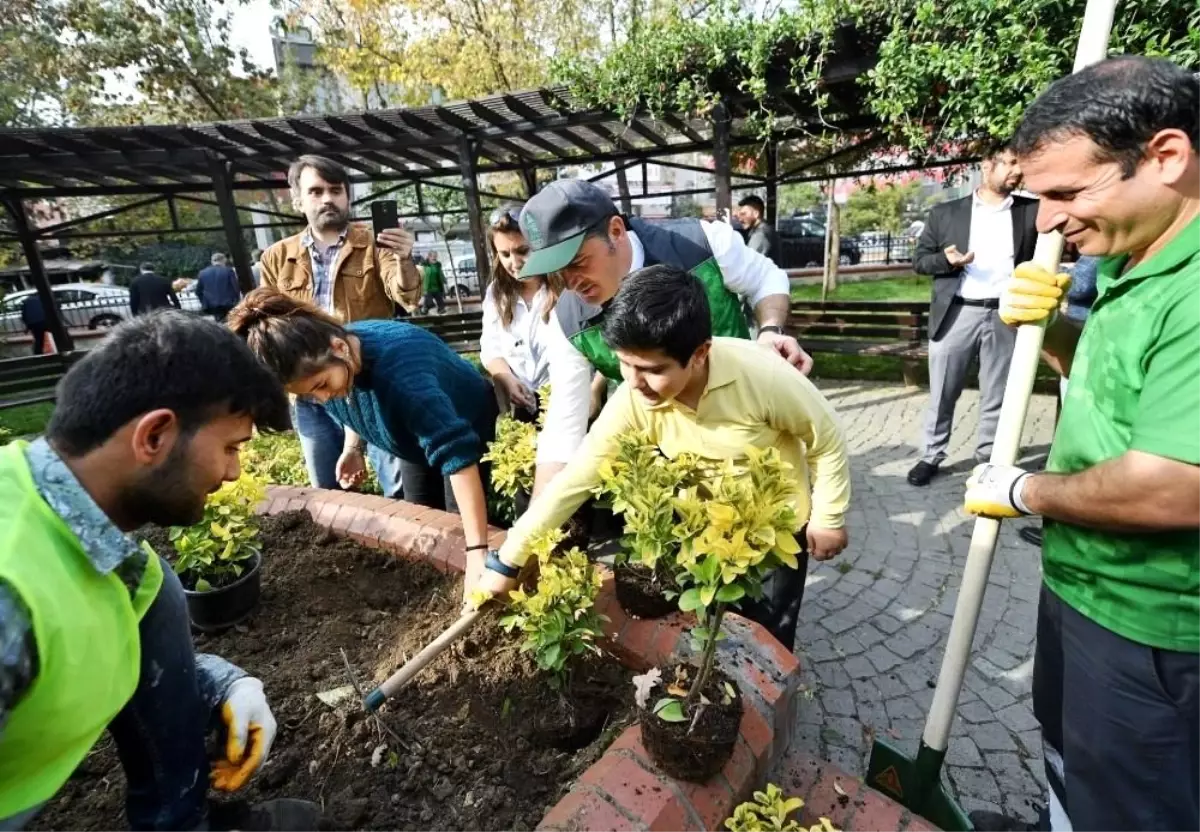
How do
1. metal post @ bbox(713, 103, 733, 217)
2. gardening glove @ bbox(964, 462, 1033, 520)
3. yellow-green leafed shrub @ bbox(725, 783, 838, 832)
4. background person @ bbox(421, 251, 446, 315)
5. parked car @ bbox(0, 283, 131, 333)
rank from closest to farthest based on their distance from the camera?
yellow-green leafed shrub @ bbox(725, 783, 838, 832)
gardening glove @ bbox(964, 462, 1033, 520)
metal post @ bbox(713, 103, 733, 217)
background person @ bbox(421, 251, 446, 315)
parked car @ bbox(0, 283, 131, 333)

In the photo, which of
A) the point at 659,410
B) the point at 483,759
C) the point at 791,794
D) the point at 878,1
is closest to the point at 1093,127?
the point at 659,410

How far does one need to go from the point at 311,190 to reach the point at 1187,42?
4995mm

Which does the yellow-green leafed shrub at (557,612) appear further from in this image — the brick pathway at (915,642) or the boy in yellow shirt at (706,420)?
the brick pathway at (915,642)

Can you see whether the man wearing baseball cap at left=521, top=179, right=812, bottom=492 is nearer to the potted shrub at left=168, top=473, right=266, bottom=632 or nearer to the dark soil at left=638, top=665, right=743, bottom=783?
the dark soil at left=638, top=665, right=743, bottom=783

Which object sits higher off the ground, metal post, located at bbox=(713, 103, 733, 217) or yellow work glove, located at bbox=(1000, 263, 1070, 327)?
metal post, located at bbox=(713, 103, 733, 217)

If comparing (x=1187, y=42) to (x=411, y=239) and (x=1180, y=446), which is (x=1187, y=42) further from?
(x=411, y=239)

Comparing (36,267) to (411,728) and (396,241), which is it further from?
(411,728)

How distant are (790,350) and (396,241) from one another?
2362 mm

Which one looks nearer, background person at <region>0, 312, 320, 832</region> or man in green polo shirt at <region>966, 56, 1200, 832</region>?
background person at <region>0, 312, 320, 832</region>

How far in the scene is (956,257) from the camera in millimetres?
4137

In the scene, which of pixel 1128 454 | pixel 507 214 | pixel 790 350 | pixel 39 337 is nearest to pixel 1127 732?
pixel 1128 454

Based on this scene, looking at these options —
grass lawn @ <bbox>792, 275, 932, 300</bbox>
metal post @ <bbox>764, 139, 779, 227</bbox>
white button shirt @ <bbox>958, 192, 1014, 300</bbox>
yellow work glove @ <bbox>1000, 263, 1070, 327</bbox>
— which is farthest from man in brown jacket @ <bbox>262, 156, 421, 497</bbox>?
grass lawn @ <bbox>792, 275, 932, 300</bbox>

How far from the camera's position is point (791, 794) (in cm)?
169

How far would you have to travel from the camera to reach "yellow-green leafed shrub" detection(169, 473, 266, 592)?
7.89ft
